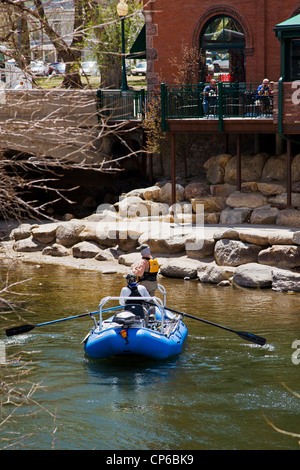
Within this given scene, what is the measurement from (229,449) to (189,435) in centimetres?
68

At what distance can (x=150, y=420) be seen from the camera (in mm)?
10398

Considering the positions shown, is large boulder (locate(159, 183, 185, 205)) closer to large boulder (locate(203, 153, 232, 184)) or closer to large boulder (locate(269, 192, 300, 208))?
large boulder (locate(203, 153, 232, 184))

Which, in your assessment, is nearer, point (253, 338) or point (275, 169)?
point (253, 338)

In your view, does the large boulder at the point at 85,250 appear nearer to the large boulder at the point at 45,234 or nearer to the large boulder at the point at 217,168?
the large boulder at the point at 45,234

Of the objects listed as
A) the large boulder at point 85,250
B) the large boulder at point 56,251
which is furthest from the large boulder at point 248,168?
the large boulder at point 56,251

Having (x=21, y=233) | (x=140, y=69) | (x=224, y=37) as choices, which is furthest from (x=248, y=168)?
(x=140, y=69)

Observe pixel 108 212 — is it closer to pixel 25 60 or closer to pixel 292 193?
pixel 292 193

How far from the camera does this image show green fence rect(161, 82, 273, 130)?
70.3 ft

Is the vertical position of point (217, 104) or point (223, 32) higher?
point (223, 32)

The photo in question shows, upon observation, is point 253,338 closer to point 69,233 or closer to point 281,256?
point 281,256

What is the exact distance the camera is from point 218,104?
2211cm

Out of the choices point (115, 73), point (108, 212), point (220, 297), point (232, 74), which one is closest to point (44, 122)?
point (220, 297)

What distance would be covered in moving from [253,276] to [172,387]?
7.31 m

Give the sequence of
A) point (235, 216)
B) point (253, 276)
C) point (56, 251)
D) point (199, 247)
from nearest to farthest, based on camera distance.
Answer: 1. point (253, 276)
2. point (199, 247)
3. point (235, 216)
4. point (56, 251)
